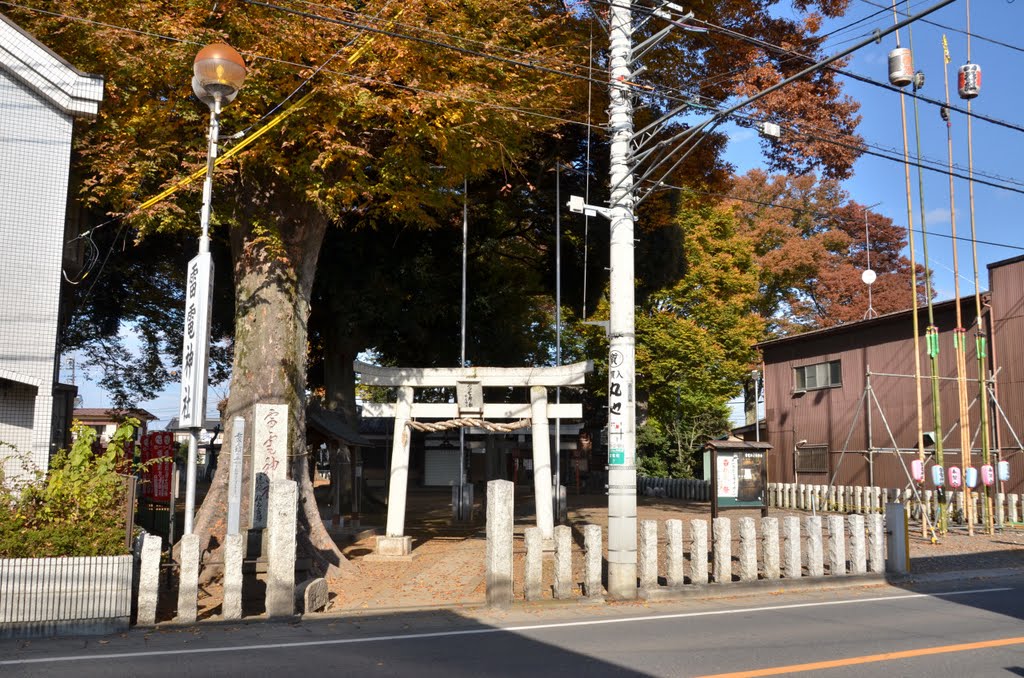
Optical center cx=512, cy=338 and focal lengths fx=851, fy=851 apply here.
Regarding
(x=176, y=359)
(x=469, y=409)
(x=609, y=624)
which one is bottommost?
(x=609, y=624)

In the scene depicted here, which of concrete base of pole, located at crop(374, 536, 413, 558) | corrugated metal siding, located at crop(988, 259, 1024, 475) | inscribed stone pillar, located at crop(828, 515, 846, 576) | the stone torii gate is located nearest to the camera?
inscribed stone pillar, located at crop(828, 515, 846, 576)

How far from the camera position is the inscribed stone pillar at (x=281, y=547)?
33.6 feet

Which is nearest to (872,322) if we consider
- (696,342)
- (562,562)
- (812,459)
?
(812,459)

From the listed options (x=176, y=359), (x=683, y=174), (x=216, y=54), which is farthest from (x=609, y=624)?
(x=176, y=359)

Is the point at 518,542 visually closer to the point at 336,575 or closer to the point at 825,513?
the point at 336,575

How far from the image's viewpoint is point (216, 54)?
1005 centimetres

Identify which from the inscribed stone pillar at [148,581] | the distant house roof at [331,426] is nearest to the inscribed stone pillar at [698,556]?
the inscribed stone pillar at [148,581]

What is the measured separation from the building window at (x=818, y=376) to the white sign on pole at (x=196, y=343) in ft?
78.5

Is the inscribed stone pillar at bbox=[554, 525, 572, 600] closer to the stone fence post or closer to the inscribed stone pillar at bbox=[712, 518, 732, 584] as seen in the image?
the stone fence post

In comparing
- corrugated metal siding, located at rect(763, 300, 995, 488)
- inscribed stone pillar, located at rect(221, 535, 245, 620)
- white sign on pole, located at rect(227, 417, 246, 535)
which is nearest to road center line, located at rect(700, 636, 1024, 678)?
inscribed stone pillar, located at rect(221, 535, 245, 620)

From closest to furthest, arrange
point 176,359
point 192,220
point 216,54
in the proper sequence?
1. point 216,54
2. point 192,220
3. point 176,359

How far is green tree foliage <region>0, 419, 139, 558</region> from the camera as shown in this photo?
9336 millimetres

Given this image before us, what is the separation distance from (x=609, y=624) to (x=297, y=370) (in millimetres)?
7222

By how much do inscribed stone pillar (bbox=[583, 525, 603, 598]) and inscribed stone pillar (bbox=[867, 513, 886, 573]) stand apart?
5.22m
